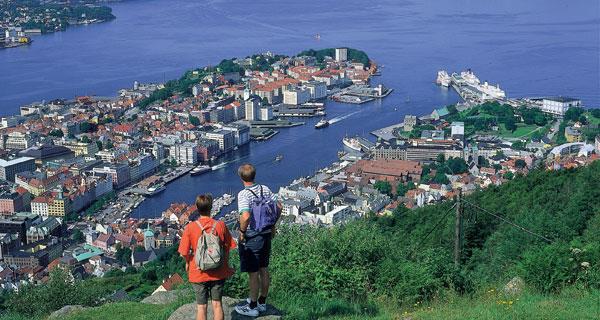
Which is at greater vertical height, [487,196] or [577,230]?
[577,230]

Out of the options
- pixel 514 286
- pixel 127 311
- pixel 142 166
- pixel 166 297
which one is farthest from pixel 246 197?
pixel 142 166

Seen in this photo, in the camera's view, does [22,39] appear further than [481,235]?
Yes

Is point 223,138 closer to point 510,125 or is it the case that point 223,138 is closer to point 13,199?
point 13,199

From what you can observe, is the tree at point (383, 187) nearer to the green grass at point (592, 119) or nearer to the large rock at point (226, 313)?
the green grass at point (592, 119)

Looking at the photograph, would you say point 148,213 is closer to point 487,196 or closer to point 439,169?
point 439,169

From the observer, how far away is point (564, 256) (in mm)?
2061

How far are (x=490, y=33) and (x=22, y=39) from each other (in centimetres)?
1302

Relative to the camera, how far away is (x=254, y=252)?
1642 mm

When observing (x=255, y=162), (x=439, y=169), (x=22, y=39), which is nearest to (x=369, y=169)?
(x=439, y=169)

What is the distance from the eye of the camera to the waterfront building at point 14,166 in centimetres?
1102

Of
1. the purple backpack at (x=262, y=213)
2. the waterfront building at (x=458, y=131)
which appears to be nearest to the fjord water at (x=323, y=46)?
the waterfront building at (x=458, y=131)

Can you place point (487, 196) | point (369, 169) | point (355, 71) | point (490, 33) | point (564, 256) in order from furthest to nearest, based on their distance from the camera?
point (490, 33), point (355, 71), point (369, 169), point (487, 196), point (564, 256)

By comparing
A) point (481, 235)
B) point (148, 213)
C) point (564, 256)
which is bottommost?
point (148, 213)

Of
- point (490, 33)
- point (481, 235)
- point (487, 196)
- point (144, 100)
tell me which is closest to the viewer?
point (481, 235)
